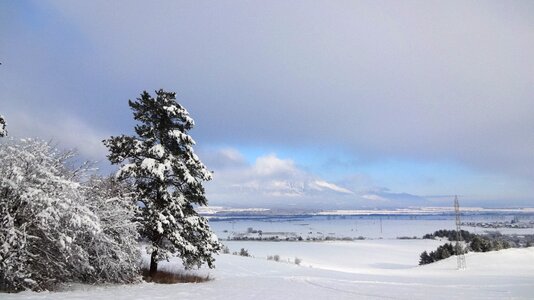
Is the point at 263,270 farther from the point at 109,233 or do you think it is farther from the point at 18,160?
the point at 18,160

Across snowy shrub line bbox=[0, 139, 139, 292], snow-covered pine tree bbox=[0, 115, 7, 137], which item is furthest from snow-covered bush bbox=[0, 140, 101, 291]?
snow-covered pine tree bbox=[0, 115, 7, 137]

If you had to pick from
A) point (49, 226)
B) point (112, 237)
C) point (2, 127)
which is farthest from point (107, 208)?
point (2, 127)

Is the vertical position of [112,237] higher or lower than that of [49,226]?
Answer: lower

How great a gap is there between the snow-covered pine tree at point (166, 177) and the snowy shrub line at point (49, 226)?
7.02 feet

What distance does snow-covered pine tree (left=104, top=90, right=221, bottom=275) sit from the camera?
1681 centimetres

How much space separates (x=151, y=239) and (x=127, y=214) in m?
2.23

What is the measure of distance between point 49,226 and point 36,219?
57 cm

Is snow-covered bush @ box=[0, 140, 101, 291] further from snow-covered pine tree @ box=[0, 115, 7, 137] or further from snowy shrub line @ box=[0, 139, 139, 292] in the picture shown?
snow-covered pine tree @ box=[0, 115, 7, 137]

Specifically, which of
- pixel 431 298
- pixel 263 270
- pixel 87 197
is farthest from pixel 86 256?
pixel 263 270

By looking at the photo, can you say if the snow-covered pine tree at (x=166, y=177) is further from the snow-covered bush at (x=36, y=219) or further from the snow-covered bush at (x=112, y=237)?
the snow-covered bush at (x=36, y=219)

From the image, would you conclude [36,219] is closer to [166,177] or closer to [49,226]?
[49,226]

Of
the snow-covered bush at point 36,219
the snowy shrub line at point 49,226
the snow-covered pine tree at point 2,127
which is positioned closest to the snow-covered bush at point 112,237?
the snowy shrub line at point 49,226

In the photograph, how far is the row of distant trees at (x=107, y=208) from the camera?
11664mm

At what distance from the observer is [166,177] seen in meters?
17.6
